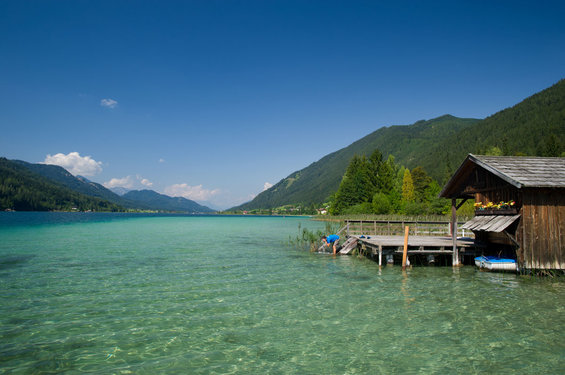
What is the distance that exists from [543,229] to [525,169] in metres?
2.92

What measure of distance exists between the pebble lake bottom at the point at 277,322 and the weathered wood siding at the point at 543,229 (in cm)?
105

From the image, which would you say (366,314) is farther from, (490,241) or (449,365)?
(490,241)

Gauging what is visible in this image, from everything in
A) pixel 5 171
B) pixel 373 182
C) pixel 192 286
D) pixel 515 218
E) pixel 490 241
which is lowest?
pixel 192 286

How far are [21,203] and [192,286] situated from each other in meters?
194

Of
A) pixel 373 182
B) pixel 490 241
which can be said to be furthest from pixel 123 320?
pixel 373 182

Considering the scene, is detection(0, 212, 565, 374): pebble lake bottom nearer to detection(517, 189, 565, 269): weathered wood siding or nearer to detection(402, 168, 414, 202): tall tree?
detection(517, 189, 565, 269): weathered wood siding

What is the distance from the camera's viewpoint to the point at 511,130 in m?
124

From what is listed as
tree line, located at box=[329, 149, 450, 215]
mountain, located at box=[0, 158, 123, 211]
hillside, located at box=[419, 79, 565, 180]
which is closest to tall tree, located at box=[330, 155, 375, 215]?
tree line, located at box=[329, 149, 450, 215]

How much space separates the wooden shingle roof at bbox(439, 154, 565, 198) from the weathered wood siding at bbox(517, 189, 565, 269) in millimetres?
648

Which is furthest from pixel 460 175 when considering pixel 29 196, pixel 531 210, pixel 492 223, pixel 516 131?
pixel 29 196

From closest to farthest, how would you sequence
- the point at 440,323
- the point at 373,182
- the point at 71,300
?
the point at 440,323 < the point at 71,300 < the point at 373,182

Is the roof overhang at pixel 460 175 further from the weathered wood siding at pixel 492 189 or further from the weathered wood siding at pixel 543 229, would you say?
the weathered wood siding at pixel 543 229

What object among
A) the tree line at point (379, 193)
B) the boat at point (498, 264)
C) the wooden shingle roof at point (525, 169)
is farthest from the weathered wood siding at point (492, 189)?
the tree line at point (379, 193)

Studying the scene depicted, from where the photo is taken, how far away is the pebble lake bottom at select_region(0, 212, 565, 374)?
6883mm
